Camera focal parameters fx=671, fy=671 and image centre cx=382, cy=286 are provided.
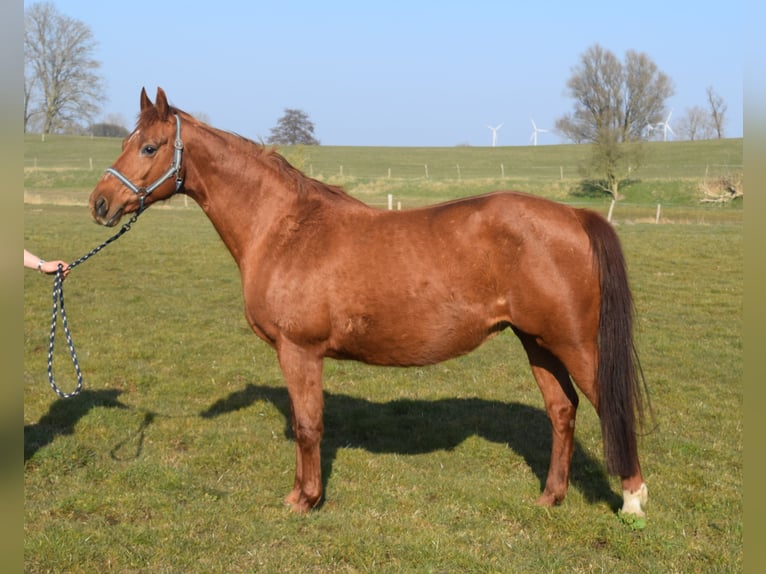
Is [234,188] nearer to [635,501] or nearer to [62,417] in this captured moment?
[62,417]

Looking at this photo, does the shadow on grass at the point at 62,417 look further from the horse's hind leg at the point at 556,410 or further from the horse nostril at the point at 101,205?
the horse's hind leg at the point at 556,410

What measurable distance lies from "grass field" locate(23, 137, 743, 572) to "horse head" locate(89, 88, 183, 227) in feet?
7.26

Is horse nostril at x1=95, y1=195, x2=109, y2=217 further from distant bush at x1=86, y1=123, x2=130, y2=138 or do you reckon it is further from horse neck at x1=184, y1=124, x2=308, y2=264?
distant bush at x1=86, y1=123, x2=130, y2=138

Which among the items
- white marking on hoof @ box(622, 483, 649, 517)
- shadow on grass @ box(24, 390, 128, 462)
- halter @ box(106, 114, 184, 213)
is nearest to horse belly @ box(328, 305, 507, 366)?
white marking on hoof @ box(622, 483, 649, 517)

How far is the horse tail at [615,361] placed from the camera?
4.88 m

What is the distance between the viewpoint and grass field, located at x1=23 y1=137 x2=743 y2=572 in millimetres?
4461

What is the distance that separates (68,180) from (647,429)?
5243cm

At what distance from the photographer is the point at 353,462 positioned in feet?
20.4

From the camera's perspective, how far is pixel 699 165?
56.4 metres

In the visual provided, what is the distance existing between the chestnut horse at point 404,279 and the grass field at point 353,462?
49 cm

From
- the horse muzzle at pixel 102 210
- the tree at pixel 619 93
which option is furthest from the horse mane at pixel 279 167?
the tree at pixel 619 93

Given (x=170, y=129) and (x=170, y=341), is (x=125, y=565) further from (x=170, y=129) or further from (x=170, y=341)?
(x=170, y=341)

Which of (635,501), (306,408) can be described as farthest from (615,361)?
(306,408)
